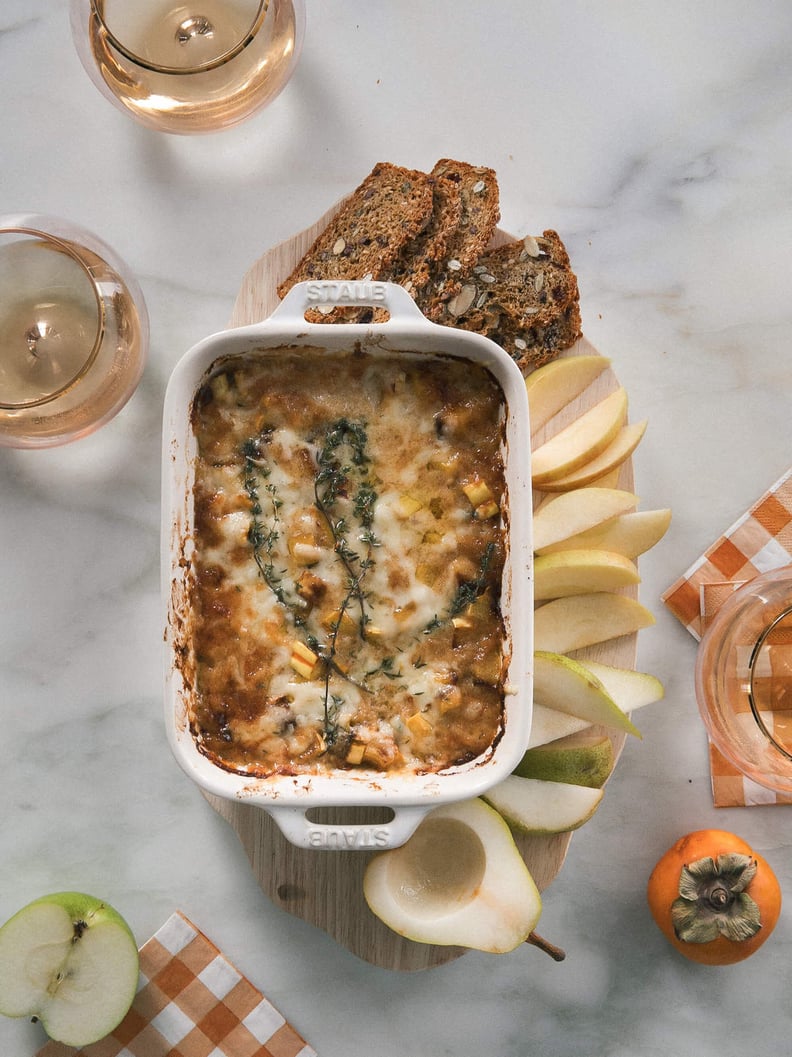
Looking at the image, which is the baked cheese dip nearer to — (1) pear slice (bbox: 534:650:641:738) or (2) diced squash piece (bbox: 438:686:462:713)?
(2) diced squash piece (bbox: 438:686:462:713)

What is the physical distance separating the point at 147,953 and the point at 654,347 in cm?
202

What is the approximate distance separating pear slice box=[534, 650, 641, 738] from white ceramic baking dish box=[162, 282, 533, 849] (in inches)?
6.8

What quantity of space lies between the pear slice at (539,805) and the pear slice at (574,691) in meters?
0.19

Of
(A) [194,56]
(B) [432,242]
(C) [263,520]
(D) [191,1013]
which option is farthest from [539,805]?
(A) [194,56]

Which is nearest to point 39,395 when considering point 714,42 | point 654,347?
point 654,347

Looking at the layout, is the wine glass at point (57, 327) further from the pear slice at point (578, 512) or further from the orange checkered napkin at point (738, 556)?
the orange checkered napkin at point (738, 556)

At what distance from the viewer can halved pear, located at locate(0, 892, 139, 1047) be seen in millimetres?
2363

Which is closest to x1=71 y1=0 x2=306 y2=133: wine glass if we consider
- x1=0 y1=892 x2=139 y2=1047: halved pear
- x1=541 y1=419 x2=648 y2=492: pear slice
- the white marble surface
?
the white marble surface

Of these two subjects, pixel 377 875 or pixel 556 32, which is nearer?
pixel 377 875

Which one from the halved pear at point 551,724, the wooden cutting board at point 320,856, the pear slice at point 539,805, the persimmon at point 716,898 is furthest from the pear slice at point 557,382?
the persimmon at point 716,898

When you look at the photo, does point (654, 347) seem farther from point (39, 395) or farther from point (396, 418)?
Result: point (39, 395)

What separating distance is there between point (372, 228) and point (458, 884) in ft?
4.98

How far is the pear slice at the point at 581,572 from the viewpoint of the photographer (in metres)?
2.24

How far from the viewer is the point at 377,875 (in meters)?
2.24
